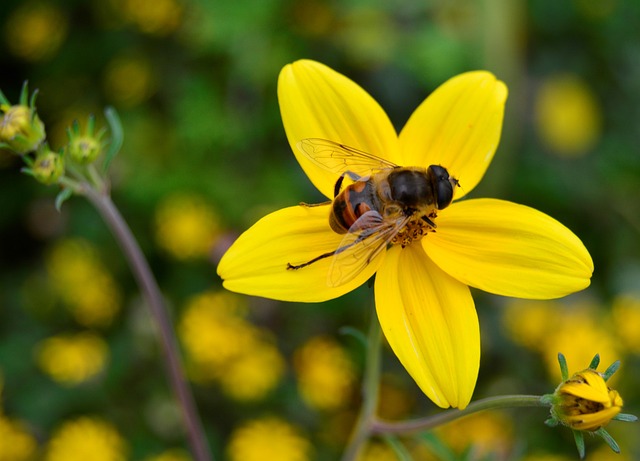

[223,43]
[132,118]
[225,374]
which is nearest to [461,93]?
[225,374]

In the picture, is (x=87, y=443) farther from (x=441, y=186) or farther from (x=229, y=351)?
(x=441, y=186)

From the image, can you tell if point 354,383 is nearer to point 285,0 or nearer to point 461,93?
point 461,93

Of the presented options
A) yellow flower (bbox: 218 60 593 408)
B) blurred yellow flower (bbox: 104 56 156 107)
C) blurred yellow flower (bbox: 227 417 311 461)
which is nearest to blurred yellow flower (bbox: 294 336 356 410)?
blurred yellow flower (bbox: 227 417 311 461)

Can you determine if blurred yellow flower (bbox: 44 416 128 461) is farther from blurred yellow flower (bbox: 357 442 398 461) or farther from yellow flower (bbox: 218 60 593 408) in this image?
yellow flower (bbox: 218 60 593 408)

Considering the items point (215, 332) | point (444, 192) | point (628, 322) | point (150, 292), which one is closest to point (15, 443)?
point (215, 332)

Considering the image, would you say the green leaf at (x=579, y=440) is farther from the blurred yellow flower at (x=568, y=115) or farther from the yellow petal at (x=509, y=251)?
the blurred yellow flower at (x=568, y=115)

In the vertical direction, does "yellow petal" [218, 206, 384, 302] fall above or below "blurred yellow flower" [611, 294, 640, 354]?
above

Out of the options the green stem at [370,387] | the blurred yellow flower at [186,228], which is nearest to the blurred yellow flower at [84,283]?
the blurred yellow flower at [186,228]
